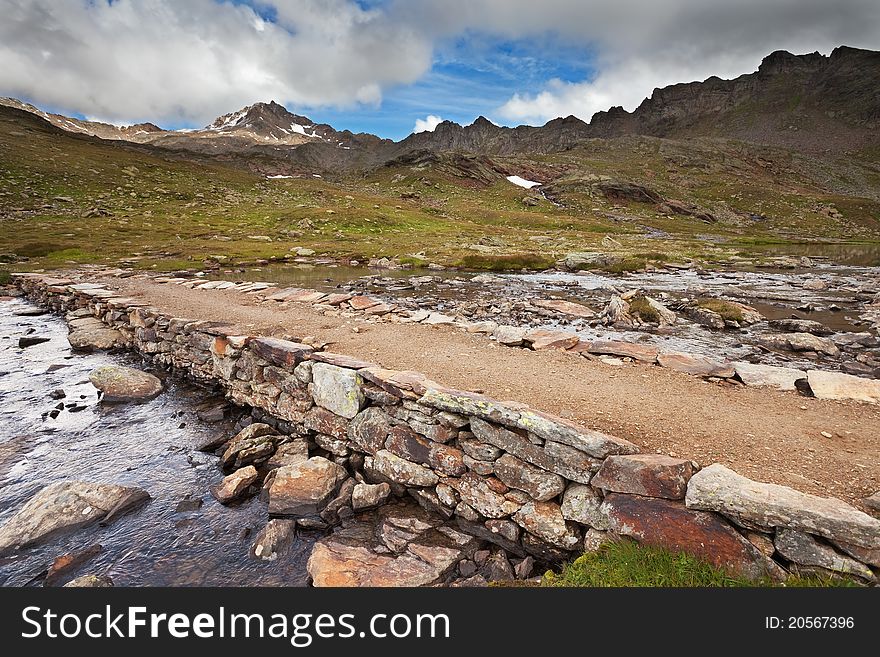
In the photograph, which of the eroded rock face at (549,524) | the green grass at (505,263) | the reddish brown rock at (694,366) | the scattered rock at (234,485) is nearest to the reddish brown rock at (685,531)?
the eroded rock face at (549,524)

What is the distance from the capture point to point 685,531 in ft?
17.3

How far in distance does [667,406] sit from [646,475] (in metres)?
3.17

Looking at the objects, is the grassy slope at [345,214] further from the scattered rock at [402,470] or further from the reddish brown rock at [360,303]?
the scattered rock at [402,470]

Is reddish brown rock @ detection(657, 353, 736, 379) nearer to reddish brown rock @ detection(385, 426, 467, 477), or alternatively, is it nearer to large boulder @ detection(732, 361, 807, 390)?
large boulder @ detection(732, 361, 807, 390)

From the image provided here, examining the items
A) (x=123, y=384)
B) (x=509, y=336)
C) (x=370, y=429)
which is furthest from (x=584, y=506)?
(x=123, y=384)

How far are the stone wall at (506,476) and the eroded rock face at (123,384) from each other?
275cm

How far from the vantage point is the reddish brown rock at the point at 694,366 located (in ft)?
33.2

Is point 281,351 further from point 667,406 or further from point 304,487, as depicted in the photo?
point 667,406

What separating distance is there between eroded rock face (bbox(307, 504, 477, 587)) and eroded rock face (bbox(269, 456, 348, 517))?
858mm

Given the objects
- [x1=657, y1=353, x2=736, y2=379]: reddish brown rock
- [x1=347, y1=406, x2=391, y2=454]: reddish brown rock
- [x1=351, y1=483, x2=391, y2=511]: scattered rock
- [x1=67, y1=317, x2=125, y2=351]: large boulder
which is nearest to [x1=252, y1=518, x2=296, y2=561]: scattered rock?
[x1=351, y1=483, x2=391, y2=511]: scattered rock
